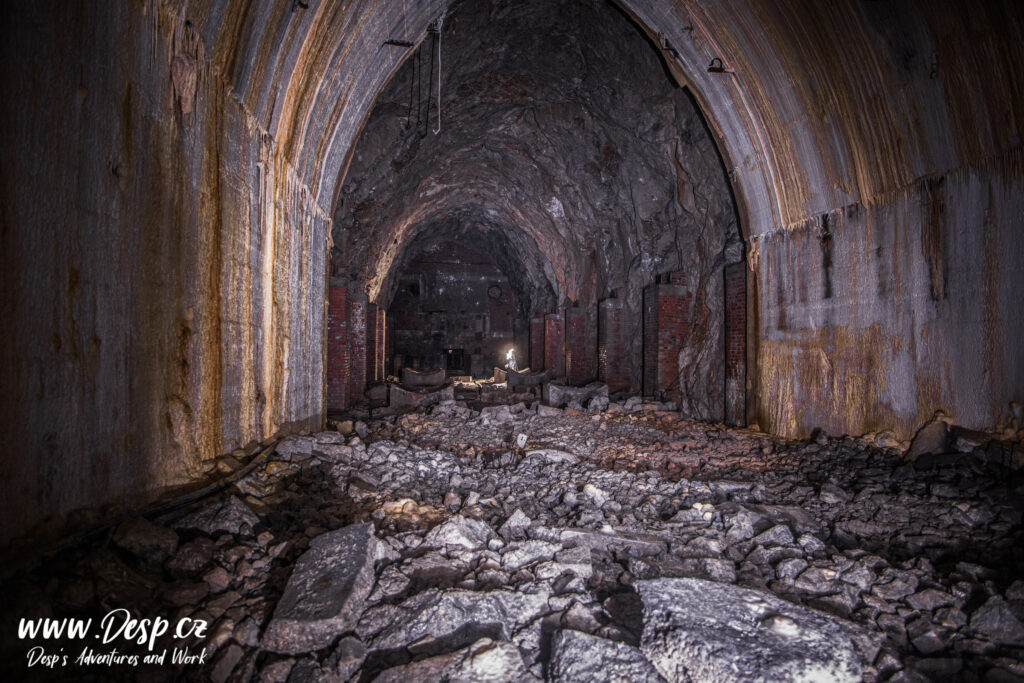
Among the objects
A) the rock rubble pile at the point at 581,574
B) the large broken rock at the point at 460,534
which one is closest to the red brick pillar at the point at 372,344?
the rock rubble pile at the point at 581,574

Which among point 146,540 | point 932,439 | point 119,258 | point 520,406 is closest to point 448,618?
point 146,540

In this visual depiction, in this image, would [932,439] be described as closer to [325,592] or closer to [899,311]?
[899,311]

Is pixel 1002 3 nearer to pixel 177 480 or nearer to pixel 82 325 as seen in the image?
pixel 82 325

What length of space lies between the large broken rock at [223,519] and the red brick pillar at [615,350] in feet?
29.7

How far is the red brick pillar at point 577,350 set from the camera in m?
13.4

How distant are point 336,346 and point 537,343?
36.8ft

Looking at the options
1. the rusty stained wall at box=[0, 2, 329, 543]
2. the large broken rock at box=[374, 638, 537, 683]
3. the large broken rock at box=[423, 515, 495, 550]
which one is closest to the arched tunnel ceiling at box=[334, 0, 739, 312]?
the rusty stained wall at box=[0, 2, 329, 543]

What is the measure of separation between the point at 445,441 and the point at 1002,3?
6.66 meters

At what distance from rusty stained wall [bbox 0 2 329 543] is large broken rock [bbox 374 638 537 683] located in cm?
173

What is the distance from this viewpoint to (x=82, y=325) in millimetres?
2252

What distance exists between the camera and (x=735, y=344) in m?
7.95

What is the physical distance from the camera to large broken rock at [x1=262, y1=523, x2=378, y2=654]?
195 cm

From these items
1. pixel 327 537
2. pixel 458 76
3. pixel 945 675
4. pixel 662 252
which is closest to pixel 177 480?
pixel 327 537

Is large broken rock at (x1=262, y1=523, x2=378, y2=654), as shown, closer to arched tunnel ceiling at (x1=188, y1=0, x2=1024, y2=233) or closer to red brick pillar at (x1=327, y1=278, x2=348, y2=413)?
arched tunnel ceiling at (x1=188, y1=0, x2=1024, y2=233)
